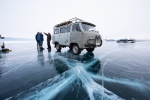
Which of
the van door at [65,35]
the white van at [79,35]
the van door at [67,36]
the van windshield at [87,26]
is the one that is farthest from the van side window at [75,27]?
the van door at [65,35]

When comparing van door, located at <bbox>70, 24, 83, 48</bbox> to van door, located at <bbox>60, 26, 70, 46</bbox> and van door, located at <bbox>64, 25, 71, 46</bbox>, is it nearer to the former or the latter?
van door, located at <bbox>64, 25, 71, 46</bbox>

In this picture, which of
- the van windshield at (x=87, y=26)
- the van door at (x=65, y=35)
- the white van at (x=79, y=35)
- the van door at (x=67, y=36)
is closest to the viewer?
the white van at (x=79, y=35)

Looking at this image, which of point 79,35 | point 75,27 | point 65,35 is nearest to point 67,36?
point 65,35

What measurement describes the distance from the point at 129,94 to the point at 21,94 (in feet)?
9.26

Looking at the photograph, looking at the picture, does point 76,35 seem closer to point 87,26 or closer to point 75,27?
point 75,27

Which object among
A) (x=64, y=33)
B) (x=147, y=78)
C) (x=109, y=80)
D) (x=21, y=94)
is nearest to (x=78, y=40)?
(x=64, y=33)

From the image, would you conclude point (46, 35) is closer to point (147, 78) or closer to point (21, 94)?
point (21, 94)

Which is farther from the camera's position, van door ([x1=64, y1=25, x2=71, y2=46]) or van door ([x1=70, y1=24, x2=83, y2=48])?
van door ([x1=64, y1=25, x2=71, y2=46])

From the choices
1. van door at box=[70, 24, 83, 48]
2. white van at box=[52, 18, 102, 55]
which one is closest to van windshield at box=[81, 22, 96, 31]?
white van at box=[52, 18, 102, 55]

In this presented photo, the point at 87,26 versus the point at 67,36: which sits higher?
the point at 87,26

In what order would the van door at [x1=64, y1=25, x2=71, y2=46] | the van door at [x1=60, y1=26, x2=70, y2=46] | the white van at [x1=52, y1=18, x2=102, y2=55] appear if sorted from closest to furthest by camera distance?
the white van at [x1=52, y1=18, x2=102, y2=55], the van door at [x1=64, y1=25, x2=71, y2=46], the van door at [x1=60, y1=26, x2=70, y2=46]

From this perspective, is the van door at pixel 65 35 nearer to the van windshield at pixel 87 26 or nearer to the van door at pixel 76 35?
the van door at pixel 76 35

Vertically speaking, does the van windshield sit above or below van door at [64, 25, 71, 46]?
above

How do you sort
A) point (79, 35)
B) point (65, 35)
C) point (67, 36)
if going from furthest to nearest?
point (65, 35) < point (67, 36) < point (79, 35)
